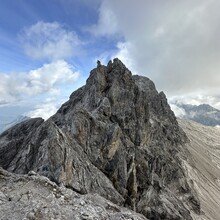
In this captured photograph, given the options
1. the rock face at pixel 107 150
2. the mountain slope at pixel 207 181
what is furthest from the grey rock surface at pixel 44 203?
the mountain slope at pixel 207 181

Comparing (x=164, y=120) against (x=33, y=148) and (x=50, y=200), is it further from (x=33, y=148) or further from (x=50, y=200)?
(x=50, y=200)

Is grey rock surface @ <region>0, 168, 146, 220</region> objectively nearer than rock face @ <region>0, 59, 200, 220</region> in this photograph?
Yes

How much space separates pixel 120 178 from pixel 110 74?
150ft

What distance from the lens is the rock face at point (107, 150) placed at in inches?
1852

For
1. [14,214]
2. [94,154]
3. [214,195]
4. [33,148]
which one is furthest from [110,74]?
[14,214]

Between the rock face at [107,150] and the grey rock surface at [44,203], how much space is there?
11.5 metres

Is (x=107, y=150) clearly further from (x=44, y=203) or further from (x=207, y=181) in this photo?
(x=207, y=181)

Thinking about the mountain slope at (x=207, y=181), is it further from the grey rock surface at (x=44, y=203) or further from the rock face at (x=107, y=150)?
the grey rock surface at (x=44, y=203)

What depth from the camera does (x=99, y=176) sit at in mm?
51594

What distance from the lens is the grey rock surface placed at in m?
23.5

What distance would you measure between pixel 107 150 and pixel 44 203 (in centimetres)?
3795

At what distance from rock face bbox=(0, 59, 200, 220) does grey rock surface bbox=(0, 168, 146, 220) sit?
37.6ft

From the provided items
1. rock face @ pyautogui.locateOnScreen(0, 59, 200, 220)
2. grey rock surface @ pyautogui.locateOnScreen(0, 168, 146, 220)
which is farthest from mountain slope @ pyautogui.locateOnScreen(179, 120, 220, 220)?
grey rock surface @ pyautogui.locateOnScreen(0, 168, 146, 220)

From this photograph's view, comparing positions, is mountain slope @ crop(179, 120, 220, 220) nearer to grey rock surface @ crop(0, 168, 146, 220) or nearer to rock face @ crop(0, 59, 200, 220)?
rock face @ crop(0, 59, 200, 220)
